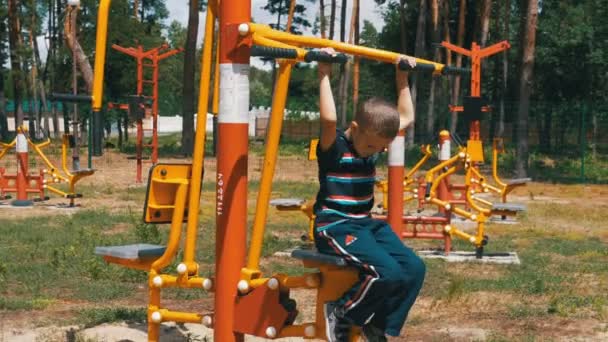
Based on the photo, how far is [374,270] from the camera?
389cm

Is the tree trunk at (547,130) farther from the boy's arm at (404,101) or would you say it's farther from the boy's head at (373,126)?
the boy's head at (373,126)

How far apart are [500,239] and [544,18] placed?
98.9 feet

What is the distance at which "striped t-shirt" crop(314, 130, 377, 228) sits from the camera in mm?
4059

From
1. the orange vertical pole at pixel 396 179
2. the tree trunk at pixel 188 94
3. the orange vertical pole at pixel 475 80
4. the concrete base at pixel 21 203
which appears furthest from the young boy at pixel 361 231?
the tree trunk at pixel 188 94

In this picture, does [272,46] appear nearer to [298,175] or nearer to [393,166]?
[393,166]

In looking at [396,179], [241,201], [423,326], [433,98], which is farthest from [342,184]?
[433,98]

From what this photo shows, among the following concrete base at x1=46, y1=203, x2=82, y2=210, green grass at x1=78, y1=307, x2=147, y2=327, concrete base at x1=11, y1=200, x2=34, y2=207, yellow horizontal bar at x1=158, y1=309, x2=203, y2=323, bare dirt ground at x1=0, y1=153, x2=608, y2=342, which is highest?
yellow horizontal bar at x1=158, y1=309, x2=203, y2=323

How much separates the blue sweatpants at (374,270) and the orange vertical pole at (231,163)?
1.44 feet

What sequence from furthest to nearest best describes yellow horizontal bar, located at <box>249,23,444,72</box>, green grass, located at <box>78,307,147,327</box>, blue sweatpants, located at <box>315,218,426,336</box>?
1. green grass, located at <box>78,307,147,327</box>
2. yellow horizontal bar, located at <box>249,23,444,72</box>
3. blue sweatpants, located at <box>315,218,426,336</box>

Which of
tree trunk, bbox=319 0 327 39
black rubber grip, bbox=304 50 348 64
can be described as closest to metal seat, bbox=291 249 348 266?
black rubber grip, bbox=304 50 348 64

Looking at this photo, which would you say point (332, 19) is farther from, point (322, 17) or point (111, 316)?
point (111, 316)

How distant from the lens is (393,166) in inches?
266

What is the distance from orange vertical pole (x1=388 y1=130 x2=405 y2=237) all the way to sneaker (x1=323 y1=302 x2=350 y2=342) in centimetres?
273

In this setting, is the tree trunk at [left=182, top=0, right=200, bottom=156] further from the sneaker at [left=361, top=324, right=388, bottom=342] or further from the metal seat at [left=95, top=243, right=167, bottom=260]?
the sneaker at [left=361, top=324, right=388, bottom=342]
